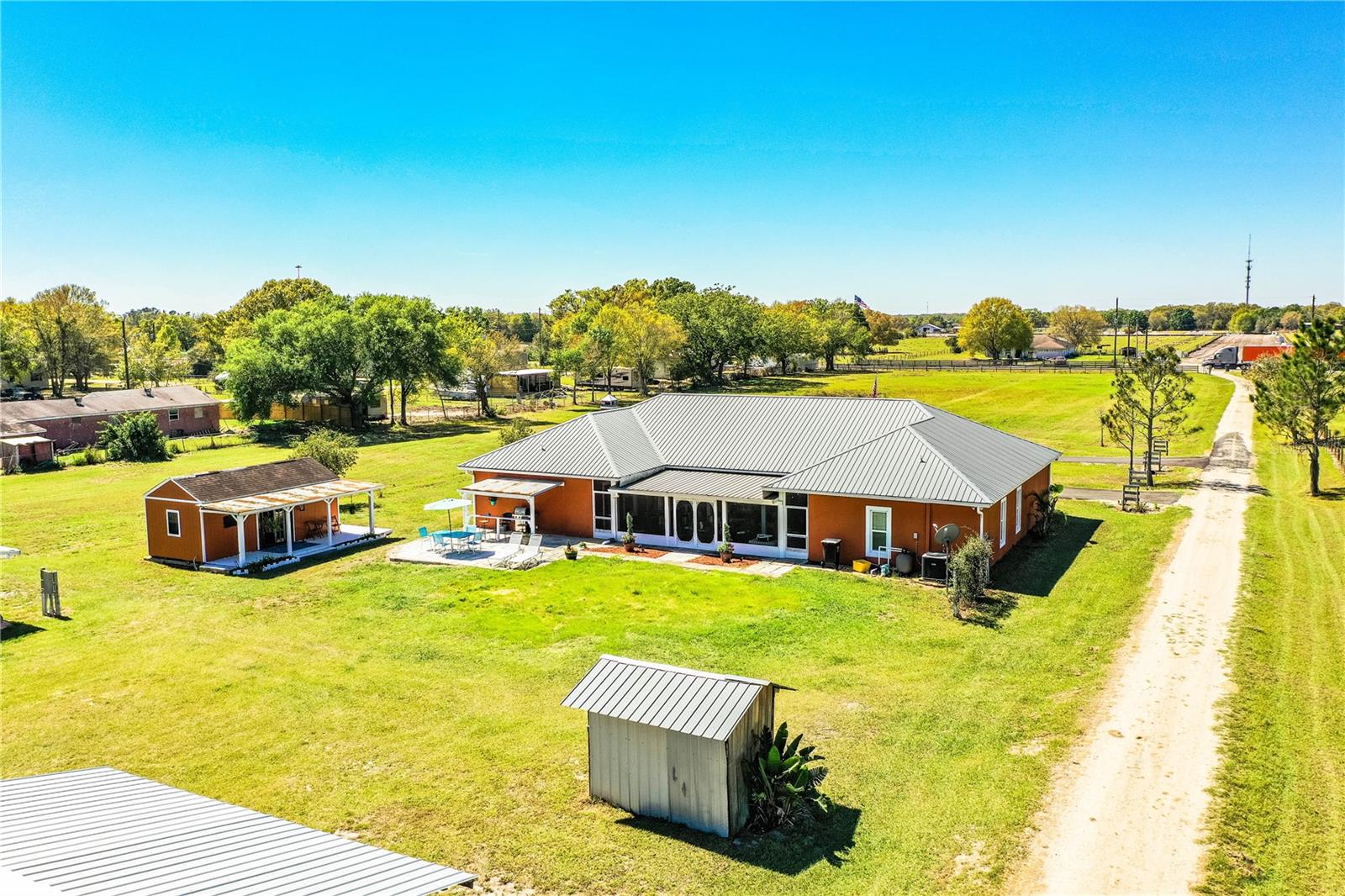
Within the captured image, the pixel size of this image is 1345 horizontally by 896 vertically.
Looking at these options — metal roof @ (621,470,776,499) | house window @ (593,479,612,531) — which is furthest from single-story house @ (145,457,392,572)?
metal roof @ (621,470,776,499)

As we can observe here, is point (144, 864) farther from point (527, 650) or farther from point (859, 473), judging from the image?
point (859, 473)

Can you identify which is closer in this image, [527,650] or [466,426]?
[527,650]

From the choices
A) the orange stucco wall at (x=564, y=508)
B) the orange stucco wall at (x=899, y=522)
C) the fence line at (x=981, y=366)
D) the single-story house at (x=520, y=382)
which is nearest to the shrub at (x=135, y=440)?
the orange stucco wall at (x=564, y=508)

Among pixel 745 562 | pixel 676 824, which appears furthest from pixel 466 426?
pixel 676 824

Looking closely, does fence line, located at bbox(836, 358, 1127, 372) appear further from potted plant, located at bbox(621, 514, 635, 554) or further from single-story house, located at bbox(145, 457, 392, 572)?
single-story house, located at bbox(145, 457, 392, 572)

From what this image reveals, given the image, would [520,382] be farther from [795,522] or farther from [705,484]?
[795,522]

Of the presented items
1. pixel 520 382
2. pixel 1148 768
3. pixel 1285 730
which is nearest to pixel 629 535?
pixel 1148 768

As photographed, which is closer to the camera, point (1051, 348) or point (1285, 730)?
point (1285, 730)
